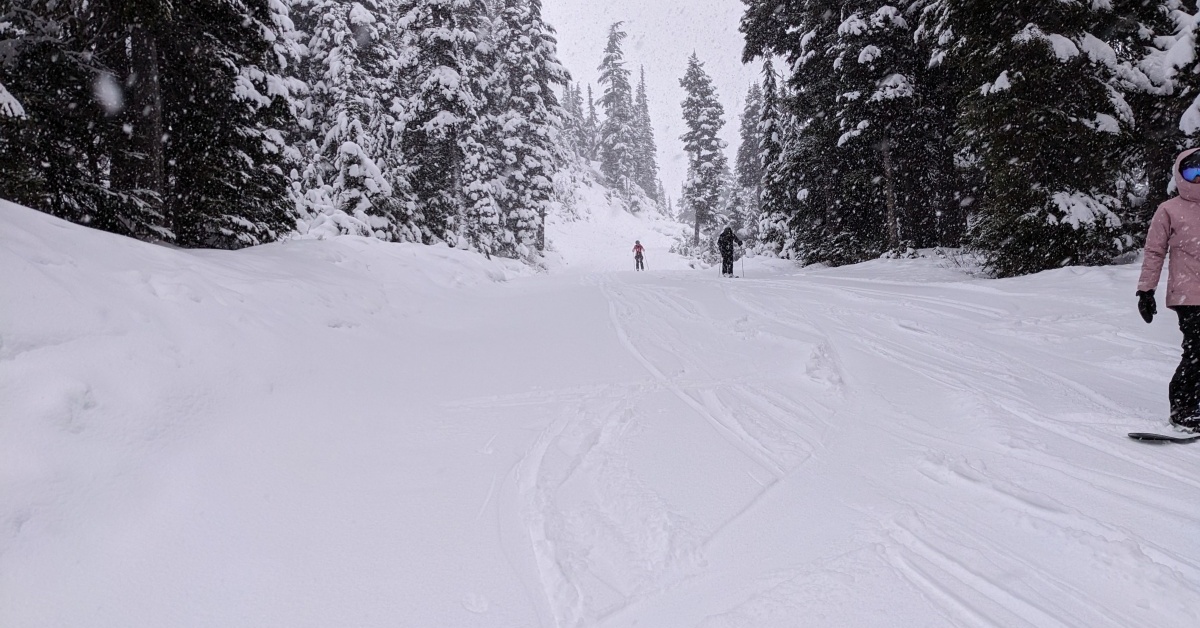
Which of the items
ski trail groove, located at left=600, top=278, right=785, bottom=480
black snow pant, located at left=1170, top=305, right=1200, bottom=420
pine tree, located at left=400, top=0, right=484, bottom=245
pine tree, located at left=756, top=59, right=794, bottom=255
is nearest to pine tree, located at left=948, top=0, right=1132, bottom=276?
black snow pant, located at left=1170, top=305, right=1200, bottom=420

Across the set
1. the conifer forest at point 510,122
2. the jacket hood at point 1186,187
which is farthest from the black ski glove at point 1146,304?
the conifer forest at point 510,122

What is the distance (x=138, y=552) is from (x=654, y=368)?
14.4 ft

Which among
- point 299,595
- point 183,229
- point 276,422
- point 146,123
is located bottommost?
point 299,595

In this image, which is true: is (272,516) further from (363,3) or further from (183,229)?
(363,3)

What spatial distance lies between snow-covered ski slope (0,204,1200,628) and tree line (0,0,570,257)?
2.75 meters

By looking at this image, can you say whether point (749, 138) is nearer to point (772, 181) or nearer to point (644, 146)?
point (772, 181)

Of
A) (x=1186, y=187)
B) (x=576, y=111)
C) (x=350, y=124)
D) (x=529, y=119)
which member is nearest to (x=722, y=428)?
(x=1186, y=187)

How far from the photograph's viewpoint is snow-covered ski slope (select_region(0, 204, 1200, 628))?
2.26 meters

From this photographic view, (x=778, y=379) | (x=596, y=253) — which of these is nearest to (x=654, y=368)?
(x=778, y=379)

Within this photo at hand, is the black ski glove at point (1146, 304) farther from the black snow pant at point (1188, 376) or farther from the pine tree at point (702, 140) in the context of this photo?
the pine tree at point (702, 140)

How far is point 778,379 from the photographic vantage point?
5277 mm

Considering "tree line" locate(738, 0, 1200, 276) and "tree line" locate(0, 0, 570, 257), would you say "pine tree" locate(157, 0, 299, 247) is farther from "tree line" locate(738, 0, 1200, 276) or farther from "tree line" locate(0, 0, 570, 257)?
"tree line" locate(738, 0, 1200, 276)

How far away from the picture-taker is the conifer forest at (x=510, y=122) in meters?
7.17

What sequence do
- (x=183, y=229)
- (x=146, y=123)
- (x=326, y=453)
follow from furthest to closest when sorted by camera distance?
1. (x=183, y=229)
2. (x=146, y=123)
3. (x=326, y=453)
